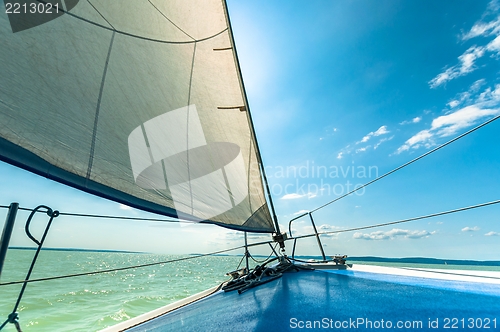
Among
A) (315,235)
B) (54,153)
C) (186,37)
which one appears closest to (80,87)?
(54,153)

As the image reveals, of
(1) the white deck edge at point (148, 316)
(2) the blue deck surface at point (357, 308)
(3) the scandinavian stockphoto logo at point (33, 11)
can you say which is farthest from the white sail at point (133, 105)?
(1) the white deck edge at point (148, 316)

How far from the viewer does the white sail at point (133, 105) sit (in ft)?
5.28

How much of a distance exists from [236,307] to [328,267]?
2167mm

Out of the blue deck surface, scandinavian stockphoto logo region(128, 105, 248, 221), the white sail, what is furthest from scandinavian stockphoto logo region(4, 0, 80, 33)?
the blue deck surface

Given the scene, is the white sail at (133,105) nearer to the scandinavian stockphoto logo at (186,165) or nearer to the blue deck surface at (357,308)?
the scandinavian stockphoto logo at (186,165)

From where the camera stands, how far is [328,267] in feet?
12.8

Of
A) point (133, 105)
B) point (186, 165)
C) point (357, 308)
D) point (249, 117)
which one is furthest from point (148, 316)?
point (249, 117)

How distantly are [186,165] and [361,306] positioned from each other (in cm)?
225

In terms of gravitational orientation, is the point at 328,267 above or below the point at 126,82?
below

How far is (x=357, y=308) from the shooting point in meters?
1.85

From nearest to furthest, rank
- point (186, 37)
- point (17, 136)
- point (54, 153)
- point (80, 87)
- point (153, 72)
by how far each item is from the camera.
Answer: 1. point (17, 136)
2. point (54, 153)
3. point (80, 87)
4. point (153, 72)
5. point (186, 37)

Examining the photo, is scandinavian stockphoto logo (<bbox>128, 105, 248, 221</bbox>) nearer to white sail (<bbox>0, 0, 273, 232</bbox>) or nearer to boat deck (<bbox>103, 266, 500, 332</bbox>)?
white sail (<bbox>0, 0, 273, 232</bbox>)

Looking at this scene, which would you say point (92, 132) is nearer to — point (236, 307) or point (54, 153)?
point (54, 153)

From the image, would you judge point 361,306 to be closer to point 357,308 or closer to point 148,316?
point 357,308
